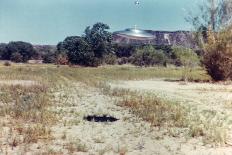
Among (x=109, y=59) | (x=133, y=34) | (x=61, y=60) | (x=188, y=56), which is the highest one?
(x=133, y=34)

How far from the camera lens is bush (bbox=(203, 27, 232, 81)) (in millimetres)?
40406

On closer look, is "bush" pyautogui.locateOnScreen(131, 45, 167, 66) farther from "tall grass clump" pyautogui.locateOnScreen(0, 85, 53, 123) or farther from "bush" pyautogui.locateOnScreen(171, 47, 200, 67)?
"tall grass clump" pyautogui.locateOnScreen(0, 85, 53, 123)

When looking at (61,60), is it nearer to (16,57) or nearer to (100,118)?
(16,57)

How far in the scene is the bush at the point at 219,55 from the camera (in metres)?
40.4

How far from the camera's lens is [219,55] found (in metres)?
40.8

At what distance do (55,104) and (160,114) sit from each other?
4.98m

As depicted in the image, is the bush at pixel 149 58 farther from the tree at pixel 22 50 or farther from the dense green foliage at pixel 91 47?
the tree at pixel 22 50

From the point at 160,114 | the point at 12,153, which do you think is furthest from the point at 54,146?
the point at 160,114

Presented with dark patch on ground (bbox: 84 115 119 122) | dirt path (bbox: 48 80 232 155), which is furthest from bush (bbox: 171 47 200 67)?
dark patch on ground (bbox: 84 115 119 122)

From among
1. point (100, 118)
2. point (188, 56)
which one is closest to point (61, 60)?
point (188, 56)

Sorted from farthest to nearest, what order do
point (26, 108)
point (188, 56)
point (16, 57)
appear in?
point (16, 57)
point (188, 56)
point (26, 108)

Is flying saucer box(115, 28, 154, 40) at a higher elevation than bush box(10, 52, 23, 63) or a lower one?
higher

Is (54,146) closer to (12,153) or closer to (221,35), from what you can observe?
(12,153)

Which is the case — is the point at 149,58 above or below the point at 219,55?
below
